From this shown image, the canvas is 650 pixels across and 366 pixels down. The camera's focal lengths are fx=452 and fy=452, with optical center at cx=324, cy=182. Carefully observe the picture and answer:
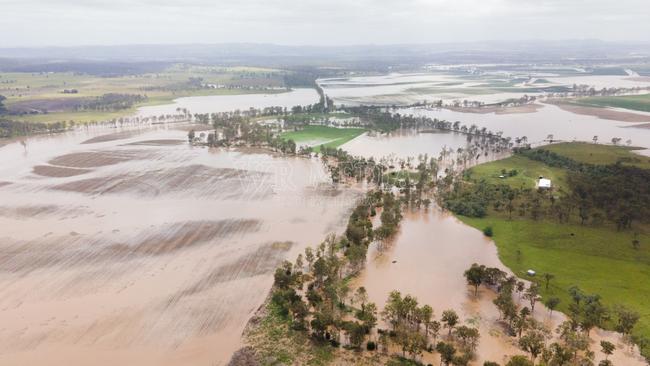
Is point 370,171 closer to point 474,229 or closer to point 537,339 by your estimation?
point 474,229

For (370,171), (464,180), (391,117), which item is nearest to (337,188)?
(370,171)

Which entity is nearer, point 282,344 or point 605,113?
point 282,344

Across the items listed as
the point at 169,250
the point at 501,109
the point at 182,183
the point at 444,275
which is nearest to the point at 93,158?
the point at 182,183

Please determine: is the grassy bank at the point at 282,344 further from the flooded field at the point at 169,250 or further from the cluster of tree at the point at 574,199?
the cluster of tree at the point at 574,199

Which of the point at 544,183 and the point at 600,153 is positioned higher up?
the point at 600,153

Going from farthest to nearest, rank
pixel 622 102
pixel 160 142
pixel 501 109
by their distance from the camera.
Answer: pixel 622 102, pixel 501 109, pixel 160 142

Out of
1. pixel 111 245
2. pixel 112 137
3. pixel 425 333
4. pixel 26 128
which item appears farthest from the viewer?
pixel 26 128

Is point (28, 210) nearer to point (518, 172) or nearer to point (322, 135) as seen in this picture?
point (322, 135)

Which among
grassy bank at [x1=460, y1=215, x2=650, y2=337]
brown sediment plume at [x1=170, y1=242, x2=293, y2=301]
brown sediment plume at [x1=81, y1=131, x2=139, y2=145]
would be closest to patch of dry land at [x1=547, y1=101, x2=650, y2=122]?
grassy bank at [x1=460, y1=215, x2=650, y2=337]
